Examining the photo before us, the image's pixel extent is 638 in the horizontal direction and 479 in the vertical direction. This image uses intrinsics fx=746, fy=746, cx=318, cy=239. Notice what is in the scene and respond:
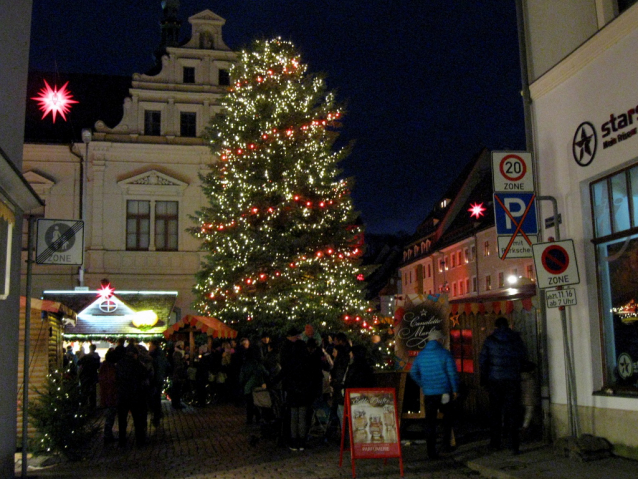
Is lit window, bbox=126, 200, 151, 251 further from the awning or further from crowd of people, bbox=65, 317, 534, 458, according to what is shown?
the awning

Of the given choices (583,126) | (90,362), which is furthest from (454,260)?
(583,126)

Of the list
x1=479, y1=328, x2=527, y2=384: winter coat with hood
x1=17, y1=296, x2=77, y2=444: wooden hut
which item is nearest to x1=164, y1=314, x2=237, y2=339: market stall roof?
x1=17, y1=296, x2=77, y2=444: wooden hut

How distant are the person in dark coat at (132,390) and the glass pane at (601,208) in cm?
841

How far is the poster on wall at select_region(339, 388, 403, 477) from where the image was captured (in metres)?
10.3

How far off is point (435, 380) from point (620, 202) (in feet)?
12.3

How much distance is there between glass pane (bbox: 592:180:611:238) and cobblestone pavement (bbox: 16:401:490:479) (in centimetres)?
393

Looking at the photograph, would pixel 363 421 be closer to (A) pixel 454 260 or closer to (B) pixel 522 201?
(B) pixel 522 201

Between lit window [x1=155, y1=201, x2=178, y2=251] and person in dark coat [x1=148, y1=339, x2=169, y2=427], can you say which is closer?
person in dark coat [x1=148, y1=339, x2=169, y2=427]

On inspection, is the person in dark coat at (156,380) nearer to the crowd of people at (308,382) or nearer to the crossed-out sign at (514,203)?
the crowd of people at (308,382)

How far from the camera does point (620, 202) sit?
35.8 ft

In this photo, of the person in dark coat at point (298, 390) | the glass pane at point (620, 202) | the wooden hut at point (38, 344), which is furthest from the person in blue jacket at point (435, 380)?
the wooden hut at point (38, 344)

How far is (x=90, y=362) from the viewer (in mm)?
17562

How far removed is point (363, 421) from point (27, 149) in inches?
1130

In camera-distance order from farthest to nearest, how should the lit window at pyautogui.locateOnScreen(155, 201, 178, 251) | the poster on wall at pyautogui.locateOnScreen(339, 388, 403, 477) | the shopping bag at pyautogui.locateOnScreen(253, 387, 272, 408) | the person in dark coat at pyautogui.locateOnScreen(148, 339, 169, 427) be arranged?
1. the lit window at pyautogui.locateOnScreen(155, 201, 178, 251)
2. the person in dark coat at pyautogui.locateOnScreen(148, 339, 169, 427)
3. the shopping bag at pyautogui.locateOnScreen(253, 387, 272, 408)
4. the poster on wall at pyautogui.locateOnScreen(339, 388, 403, 477)
